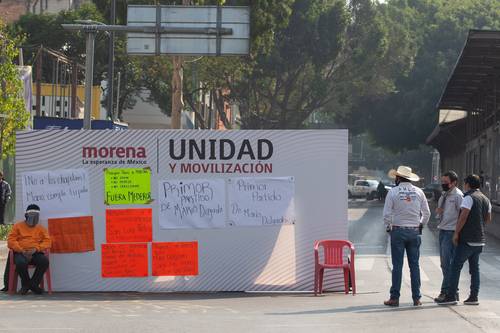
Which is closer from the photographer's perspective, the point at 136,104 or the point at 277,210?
the point at 277,210

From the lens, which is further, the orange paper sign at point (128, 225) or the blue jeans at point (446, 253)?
the orange paper sign at point (128, 225)

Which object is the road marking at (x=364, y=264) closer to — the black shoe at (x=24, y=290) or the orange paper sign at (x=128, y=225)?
the orange paper sign at (x=128, y=225)

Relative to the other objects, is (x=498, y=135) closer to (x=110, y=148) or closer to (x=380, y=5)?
(x=110, y=148)

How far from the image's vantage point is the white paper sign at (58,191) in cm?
1480

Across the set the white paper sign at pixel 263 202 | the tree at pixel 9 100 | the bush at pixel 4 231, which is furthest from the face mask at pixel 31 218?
the tree at pixel 9 100

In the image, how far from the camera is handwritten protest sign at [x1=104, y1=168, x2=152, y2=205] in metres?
14.7

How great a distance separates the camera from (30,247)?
14336mm

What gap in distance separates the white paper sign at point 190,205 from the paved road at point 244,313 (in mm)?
1017

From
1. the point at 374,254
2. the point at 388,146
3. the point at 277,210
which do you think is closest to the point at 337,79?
the point at 388,146

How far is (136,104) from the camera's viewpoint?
207 ft

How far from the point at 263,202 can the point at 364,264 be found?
20.1 ft

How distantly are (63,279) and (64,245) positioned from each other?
0.48m

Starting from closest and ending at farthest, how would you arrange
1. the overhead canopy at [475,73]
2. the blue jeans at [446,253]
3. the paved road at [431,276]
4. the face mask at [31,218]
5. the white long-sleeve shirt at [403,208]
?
the paved road at [431,276], the white long-sleeve shirt at [403,208], the blue jeans at [446,253], the face mask at [31,218], the overhead canopy at [475,73]

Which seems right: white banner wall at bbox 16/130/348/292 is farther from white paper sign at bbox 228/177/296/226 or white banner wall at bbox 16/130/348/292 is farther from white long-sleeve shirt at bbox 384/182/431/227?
white long-sleeve shirt at bbox 384/182/431/227
